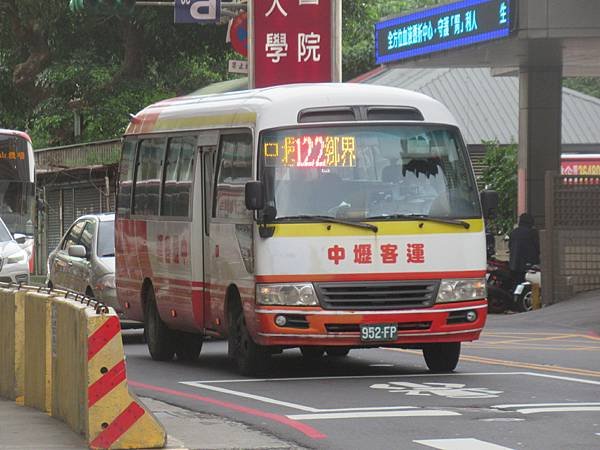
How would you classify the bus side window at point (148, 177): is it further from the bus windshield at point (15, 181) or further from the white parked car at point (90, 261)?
the bus windshield at point (15, 181)

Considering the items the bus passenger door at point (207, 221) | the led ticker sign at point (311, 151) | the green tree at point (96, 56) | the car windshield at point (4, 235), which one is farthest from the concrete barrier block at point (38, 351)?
the green tree at point (96, 56)

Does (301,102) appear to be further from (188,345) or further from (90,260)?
(90,260)

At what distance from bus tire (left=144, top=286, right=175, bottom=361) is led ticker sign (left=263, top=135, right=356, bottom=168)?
138 inches

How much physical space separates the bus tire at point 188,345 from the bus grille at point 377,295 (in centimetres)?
380

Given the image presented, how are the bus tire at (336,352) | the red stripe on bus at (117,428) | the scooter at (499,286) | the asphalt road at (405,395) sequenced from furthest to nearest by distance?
the scooter at (499,286), the bus tire at (336,352), the asphalt road at (405,395), the red stripe on bus at (117,428)

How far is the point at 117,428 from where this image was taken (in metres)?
10.7

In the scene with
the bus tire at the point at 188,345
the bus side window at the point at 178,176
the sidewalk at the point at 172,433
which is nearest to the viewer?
the sidewalk at the point at 172,433

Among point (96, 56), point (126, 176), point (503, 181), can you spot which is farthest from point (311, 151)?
point (503, 181)

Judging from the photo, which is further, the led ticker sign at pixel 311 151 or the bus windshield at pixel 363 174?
the led ticker sign at pixel 311 151

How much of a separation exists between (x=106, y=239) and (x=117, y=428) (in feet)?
41.6

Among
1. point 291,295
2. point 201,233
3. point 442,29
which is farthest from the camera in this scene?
point 442,29

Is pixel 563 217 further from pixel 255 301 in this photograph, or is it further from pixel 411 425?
pixel 411 425

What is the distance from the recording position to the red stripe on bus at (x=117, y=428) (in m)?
10.7

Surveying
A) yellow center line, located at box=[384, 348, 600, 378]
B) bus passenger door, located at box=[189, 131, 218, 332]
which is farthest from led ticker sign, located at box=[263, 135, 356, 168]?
yellow center line, located at box=[384, 348, 600, 378]
